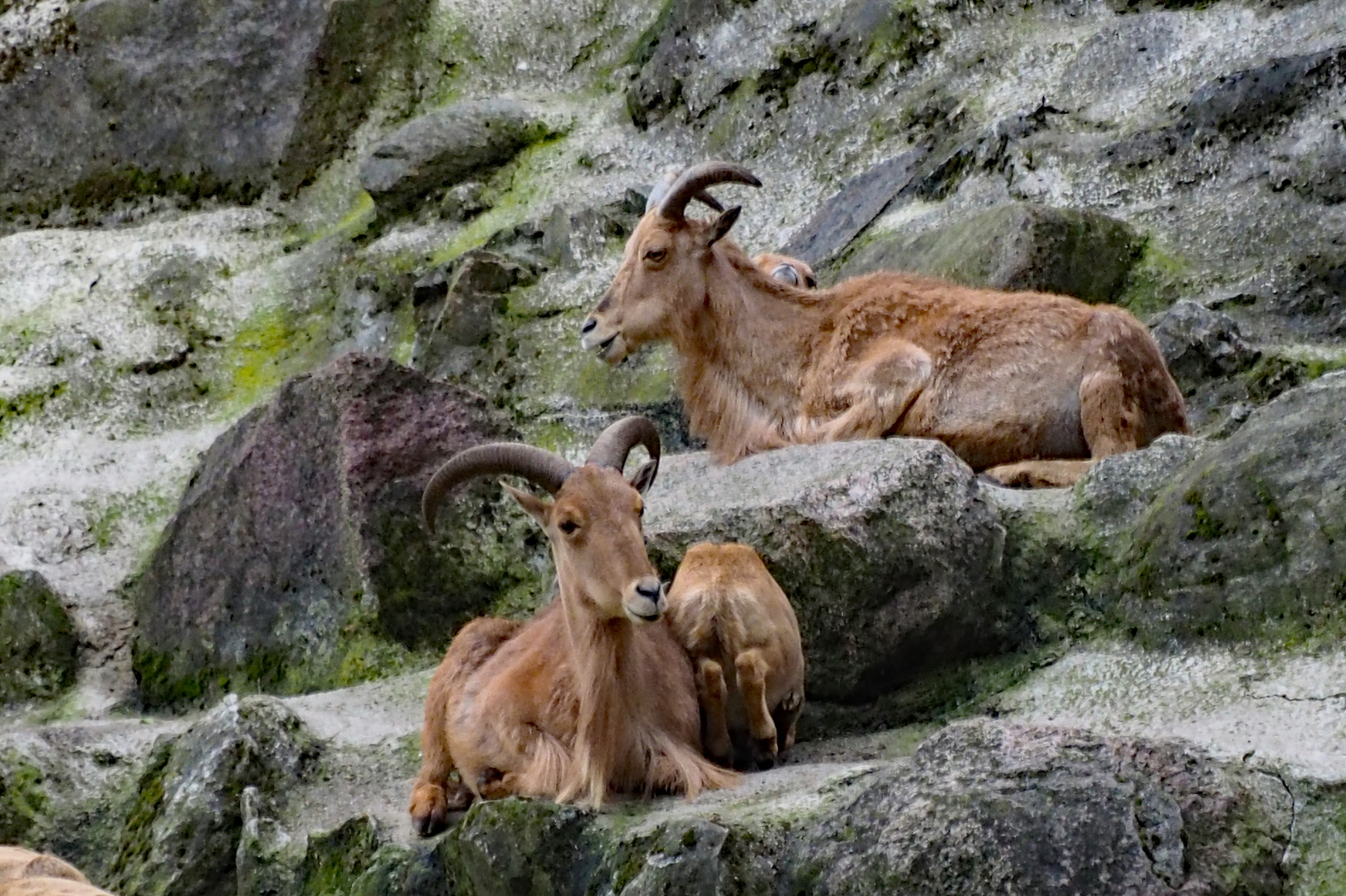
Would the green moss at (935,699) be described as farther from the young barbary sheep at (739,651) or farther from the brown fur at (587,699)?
the brown fur at (587,699)

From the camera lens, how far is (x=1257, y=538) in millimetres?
7379

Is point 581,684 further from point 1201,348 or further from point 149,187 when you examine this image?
point 149,187

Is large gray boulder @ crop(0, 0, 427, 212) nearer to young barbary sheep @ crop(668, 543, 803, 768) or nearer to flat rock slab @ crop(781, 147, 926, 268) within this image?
flat rock slab @ crop(781, 147, 926, 268)

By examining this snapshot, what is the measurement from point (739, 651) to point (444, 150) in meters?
9.35

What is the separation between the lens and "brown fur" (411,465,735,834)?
21.6ft

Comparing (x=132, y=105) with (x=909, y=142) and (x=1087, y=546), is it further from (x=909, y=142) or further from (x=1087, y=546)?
(x=1087, y=546)

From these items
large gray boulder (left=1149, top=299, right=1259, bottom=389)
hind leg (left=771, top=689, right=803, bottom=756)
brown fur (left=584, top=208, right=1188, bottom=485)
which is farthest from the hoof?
large gray boulder (left=1149, top=299, right=1259, bottom=389)

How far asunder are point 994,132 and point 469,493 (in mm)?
4516

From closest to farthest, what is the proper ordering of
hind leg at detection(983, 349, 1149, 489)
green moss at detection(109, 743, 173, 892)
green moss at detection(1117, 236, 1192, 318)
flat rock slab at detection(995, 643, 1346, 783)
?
1. flat rock slab at detection(995, 643, 1346, 783)
2. green moss at detection(109, 743, 173, 892)
3. hind leg at detection(983, 349, 1149, 489)
4. green moss at detection(1117, 236, 1192, 318)

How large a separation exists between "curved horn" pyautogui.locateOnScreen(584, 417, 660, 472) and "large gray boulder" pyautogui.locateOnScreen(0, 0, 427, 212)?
31.8 feet

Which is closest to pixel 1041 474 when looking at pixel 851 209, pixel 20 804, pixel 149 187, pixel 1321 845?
pixel 1321 845

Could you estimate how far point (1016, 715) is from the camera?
24.3 ft

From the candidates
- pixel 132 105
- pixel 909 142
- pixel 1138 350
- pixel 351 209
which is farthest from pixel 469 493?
pixel 132 105

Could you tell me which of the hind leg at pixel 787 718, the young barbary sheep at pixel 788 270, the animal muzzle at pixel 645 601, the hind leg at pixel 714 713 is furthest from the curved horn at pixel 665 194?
the animal muzzle at pixel 645 601
